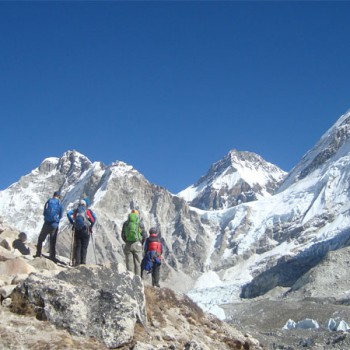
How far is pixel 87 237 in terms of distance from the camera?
736 inches

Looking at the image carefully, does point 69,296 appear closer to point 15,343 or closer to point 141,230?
point 15,343

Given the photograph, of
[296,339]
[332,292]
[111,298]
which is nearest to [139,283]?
[111,298]

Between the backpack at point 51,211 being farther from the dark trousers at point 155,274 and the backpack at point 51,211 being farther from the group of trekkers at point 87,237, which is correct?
the dark trousers at point 155,274

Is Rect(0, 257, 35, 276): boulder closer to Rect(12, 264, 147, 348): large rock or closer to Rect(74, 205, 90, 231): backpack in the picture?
Rect(12, 264, 147, 348): large rock

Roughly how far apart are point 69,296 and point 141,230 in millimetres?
6844

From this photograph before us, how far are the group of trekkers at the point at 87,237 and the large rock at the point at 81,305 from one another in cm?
388

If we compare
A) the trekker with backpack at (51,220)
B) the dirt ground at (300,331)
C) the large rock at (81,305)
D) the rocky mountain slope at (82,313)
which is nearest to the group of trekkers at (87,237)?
the trekker with backpack at (51,220)

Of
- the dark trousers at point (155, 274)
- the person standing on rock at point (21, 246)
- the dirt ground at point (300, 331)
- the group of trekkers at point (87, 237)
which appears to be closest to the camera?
the group of trekkers at point (87, 237)

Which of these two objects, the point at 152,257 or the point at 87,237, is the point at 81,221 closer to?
the point at 87,237

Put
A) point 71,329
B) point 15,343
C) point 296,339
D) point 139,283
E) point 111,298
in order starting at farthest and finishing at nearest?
point 296,339
point 139,283
point 111,298
point 71,329
point 15,343

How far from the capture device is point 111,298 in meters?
14.0

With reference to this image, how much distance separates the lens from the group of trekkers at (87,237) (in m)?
18.6

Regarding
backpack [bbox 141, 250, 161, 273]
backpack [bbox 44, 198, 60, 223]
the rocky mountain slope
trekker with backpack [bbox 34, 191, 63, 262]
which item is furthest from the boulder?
backpack [bbox 141, 250, 161, 273]

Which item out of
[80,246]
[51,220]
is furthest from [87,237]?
[51,220]
